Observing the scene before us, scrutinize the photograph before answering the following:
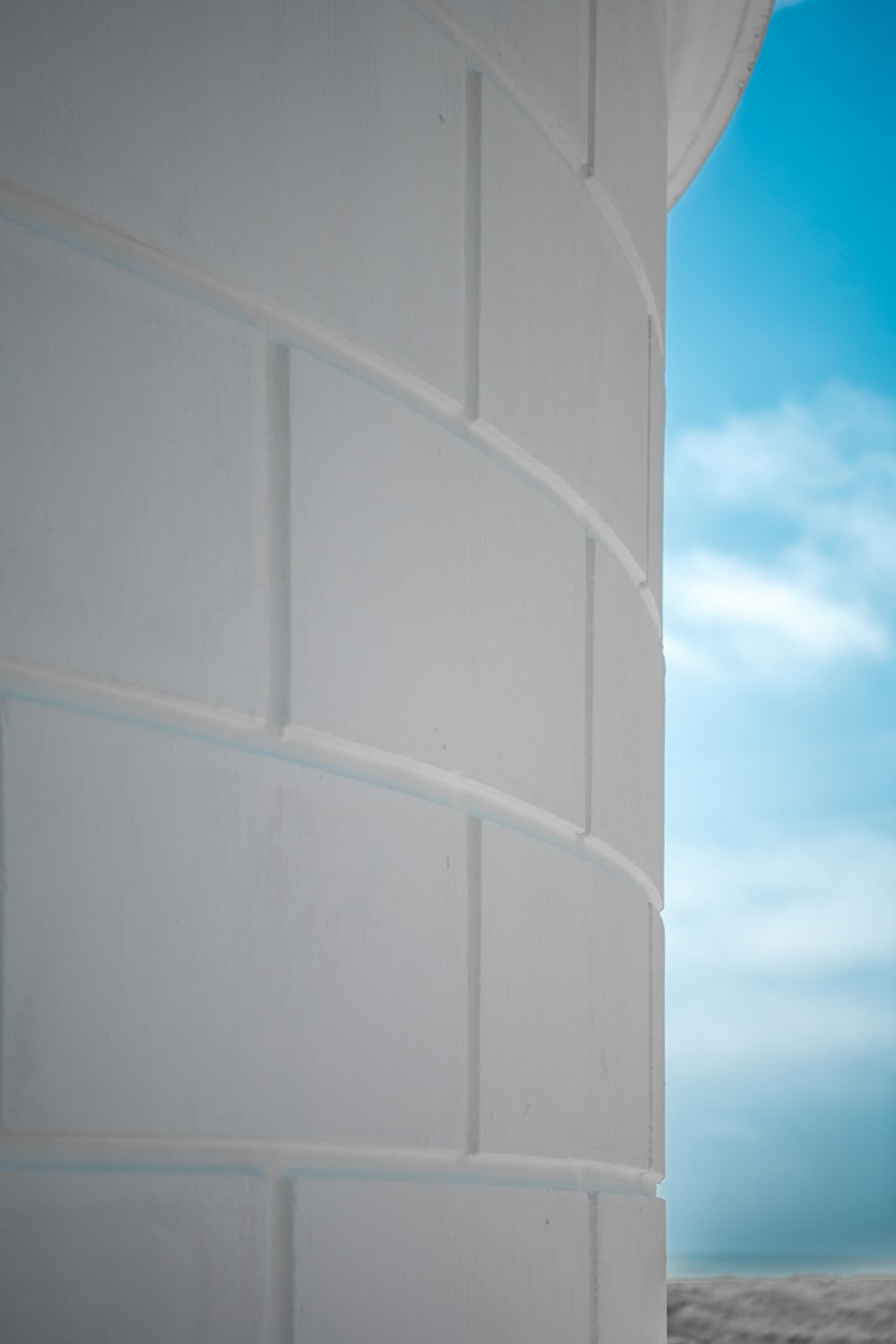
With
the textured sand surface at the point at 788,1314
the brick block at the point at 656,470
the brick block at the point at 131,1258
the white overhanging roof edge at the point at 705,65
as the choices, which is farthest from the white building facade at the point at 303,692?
the textured sand surface at the point at 788,1314

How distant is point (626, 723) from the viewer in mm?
853

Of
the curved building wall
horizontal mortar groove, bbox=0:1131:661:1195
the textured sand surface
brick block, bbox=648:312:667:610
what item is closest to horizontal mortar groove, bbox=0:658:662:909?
the curved building wall

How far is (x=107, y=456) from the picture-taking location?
1.74 ft

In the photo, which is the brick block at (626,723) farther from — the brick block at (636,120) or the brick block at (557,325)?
the brick block at (636,120)

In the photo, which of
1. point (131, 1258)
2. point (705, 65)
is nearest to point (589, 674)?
point (131, 1258)

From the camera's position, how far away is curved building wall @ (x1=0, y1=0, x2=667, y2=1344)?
506mm

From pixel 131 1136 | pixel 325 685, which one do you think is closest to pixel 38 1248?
pixel 131 1136

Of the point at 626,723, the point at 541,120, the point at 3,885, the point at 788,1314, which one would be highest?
the point at 541,120

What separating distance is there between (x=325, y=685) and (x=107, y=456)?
14 cm

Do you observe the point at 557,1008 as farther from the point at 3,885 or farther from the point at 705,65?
the point at 705,65

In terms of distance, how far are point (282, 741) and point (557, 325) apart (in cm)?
34

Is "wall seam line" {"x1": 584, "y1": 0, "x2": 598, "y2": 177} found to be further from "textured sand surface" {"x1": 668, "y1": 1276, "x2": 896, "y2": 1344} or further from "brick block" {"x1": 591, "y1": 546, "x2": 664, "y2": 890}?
"textured sand surface" {"x1": 668, "y1": 1276, "x2": 896, "y2": 1344}

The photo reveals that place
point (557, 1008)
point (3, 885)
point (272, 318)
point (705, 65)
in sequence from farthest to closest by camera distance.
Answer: point (705, 65) < point (557, 1008) < point (272, 318) < point (3, 885)

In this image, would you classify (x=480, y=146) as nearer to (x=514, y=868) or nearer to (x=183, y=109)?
(x=183, y=109)
